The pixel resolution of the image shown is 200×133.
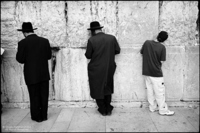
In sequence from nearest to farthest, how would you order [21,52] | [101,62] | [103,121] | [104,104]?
[21,52] → [103,121] → [101,62] → [104,104]

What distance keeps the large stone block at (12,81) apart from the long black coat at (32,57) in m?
0.85

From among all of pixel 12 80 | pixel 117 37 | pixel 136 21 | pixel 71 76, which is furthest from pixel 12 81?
pixel 136 21

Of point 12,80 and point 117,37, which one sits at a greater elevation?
point 117,37

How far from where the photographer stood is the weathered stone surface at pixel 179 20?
12.7 ft

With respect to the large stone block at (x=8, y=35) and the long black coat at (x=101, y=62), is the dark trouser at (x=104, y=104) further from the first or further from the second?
the large stone block at (x=8, y=35)

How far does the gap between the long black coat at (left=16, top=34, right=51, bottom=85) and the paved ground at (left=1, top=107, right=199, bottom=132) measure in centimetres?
89

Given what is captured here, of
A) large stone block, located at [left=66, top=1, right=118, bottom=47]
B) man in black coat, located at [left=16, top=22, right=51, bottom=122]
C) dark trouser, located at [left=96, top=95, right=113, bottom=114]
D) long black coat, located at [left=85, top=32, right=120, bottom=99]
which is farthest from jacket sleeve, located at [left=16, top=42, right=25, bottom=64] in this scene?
dark trouser, located at [left=96, top=95, right=113, bottom=114]

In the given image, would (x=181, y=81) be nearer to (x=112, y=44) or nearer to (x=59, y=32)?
(x=112, y=44)

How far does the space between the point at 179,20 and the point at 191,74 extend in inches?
52.4

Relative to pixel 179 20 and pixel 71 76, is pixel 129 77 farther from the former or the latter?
pixel 179 20

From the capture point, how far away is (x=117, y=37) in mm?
3975

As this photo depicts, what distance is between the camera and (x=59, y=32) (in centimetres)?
400

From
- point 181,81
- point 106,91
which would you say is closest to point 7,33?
Result: point 106,91

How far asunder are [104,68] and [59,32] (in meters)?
1.47
